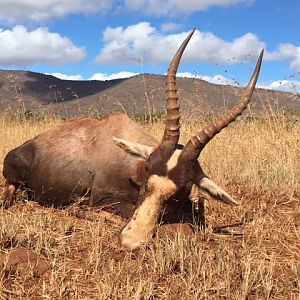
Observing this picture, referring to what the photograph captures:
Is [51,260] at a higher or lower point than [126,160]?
lower

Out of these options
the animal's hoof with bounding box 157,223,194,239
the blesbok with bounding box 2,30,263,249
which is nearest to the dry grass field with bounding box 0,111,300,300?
the animal's hoof with bounding box 157,223,194,239

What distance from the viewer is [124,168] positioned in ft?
17.3

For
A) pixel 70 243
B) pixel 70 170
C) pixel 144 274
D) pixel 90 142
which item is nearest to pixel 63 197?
pixel 70 170

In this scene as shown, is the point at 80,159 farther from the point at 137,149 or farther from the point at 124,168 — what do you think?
the point at 137,149

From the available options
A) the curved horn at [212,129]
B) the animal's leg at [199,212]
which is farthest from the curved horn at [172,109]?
the animal's leg at [199,212]

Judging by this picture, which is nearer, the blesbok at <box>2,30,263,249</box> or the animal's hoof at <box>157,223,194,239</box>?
the animal's hoof at <box>157,223,194,239</box>

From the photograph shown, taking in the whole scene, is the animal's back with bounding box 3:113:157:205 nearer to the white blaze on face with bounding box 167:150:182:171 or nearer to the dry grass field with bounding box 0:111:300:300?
the dry grass field with bounding box 0:111:300:300

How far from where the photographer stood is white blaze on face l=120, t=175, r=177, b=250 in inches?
155

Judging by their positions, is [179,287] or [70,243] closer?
[179,287]

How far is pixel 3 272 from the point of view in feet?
10.6

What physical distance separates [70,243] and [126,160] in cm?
143

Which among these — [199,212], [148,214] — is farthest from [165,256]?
[199,212]

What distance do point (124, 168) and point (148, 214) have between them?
123cm

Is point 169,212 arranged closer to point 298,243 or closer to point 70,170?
point 298,243
